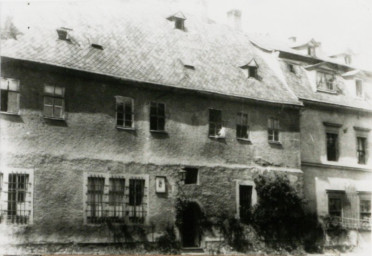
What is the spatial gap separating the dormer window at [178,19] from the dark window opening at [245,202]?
892cm

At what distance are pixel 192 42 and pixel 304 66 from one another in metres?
7.04

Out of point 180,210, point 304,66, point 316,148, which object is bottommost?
point 180,210

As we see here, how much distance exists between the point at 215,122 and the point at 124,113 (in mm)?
4704

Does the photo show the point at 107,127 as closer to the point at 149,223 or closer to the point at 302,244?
the point at 149,223

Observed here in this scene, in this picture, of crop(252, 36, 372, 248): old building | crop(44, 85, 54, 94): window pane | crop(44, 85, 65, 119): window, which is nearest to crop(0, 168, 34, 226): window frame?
crop(44, 85, 65, 119): window

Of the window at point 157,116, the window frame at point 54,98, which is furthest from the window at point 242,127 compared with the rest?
the window frame at point 54,98

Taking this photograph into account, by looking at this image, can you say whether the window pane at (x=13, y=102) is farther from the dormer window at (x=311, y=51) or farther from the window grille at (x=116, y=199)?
the dormer window at (x=311, y=51)

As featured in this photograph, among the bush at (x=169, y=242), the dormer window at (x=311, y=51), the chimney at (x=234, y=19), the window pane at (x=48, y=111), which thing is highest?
the chimney at (x=234, y=19)

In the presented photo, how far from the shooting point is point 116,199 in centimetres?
1994

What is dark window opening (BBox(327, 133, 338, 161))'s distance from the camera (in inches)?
1081

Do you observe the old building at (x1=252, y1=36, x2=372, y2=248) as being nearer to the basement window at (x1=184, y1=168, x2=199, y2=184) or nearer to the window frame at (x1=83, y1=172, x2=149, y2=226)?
the basement window at (x1=184, y1=168, x2=199, y2=184)

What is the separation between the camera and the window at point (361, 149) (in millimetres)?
28625

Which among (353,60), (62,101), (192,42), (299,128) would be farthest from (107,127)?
(353,60)

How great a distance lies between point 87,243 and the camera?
18.7 meters
